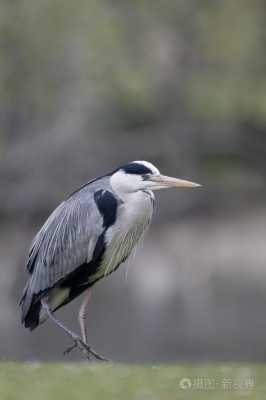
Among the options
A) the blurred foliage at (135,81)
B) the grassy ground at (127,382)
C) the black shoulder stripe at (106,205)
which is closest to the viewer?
the grassy ground at (127,382)

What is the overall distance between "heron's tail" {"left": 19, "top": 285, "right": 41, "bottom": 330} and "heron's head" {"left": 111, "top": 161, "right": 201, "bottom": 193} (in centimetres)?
121

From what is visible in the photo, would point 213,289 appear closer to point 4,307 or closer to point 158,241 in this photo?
point 158,241

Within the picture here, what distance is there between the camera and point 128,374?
29.9 feet

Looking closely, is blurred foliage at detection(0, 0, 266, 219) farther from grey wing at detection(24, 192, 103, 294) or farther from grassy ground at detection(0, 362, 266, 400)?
grassy ground at detection(0, 362, 266, 400)

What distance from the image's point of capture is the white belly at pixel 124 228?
1120 cm

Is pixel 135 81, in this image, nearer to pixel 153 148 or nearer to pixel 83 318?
pixel 153 148

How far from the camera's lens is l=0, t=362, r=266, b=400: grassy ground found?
841cm

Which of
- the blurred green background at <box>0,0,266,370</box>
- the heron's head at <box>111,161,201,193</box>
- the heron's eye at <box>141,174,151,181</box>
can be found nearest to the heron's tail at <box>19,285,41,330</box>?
the heron's head at <box>111,161,201,193</box>

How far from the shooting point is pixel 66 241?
1130 centimetres

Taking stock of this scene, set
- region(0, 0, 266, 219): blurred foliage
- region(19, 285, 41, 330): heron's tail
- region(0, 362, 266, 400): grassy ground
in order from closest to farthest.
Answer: region(0, 362, 266, 400): grassy ground
region(19, 285, 41, 330): heron's tail
region(0, 0, 266, 219): blurred foliage

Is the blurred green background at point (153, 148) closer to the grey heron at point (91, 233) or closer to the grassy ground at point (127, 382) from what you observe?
the grey heron at point (91, 233)

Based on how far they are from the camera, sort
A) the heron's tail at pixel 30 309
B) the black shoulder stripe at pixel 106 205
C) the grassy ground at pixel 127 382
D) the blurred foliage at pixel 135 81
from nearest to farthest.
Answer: the grassy ground at pixel 127 382 < the black shoulder stripe at pixel 106 205 < the heron's tail at pixel 30 309 < the blurred foliage at pixel 135 81

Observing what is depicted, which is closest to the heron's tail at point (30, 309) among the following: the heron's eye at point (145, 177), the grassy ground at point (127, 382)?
the heron's eye at point (145, 177)

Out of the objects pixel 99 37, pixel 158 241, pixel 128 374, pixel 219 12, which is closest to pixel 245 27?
pixel 219 12
